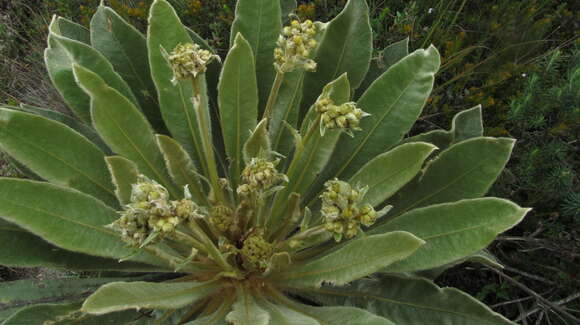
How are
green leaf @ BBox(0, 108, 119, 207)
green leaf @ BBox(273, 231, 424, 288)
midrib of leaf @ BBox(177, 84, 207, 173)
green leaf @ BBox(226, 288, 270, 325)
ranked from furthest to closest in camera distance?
midrib of leaf @ BBox(177, 84, 207, 173) → green leaf @ BBox(0, 108, 119, 207) → green leaf @ BBox(226, 288, 270, 325) → green leaf @ BBox(273, 231, 424, 288)

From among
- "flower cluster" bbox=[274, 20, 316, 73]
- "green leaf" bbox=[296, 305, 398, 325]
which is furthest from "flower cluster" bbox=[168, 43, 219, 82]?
"green leaf" bbox=[296, 305, 398, 325]

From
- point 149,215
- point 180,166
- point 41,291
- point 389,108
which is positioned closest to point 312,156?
point 389,108

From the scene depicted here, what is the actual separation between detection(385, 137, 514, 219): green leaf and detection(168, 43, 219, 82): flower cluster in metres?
0.90

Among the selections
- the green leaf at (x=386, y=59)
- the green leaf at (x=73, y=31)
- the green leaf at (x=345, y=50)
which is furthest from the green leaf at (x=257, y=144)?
the green leaf at (x=73, y=31)

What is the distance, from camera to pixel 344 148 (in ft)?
6.48

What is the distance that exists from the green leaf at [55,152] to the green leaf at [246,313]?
0.57 meters

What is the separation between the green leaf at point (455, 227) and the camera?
55.6 inches

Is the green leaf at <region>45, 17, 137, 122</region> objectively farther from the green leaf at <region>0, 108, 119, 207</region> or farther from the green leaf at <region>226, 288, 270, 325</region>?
the green leaf at <region>226, 288, 270, 325</region>

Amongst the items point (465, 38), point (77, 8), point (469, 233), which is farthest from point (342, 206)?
point (77, 8)

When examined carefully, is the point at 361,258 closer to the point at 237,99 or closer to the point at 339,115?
the point at 339,115

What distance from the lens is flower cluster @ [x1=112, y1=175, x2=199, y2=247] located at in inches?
44.2

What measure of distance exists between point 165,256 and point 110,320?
1.12 feet

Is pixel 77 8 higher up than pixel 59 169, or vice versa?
pixel 77 8

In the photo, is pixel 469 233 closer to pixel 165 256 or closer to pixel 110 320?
pixel 165 256
